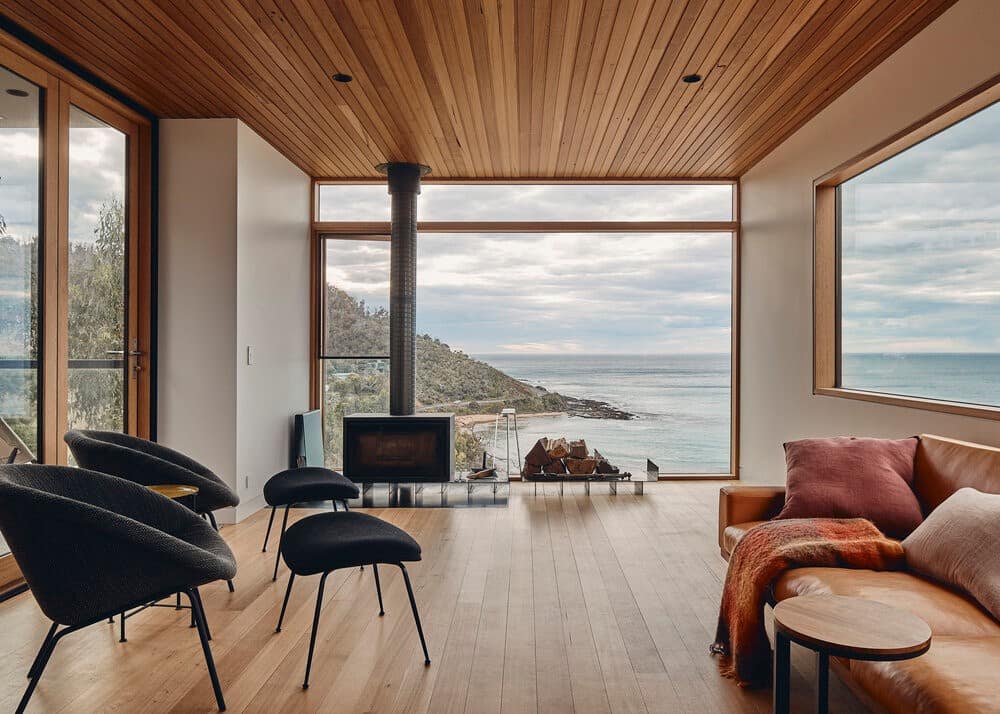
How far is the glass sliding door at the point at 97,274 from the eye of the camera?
12.9 ft

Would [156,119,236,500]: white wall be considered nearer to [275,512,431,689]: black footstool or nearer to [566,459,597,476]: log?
[275,512,431,689]: black footstool

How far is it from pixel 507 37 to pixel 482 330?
3751 millimetres

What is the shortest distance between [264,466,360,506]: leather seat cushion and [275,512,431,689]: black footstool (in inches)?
30.1

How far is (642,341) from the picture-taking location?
Answer: 705 centimetres

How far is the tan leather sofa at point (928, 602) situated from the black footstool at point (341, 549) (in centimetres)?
135

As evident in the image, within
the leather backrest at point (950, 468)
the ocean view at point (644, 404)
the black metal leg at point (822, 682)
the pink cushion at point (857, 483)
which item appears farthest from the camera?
the ocean view at point (644, 404)

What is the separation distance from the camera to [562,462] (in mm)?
5797

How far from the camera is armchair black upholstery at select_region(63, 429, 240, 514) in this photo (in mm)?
2971

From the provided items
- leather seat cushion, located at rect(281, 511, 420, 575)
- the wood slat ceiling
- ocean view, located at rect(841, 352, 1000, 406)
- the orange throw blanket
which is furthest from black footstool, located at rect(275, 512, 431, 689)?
ocean view, located at rect(841, 352, 1000, 406)

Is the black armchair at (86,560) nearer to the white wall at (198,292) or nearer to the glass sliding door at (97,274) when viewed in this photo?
the glass sliding door at (97,274)

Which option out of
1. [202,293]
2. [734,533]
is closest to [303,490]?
[202,293]

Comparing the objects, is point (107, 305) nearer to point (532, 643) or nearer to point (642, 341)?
point (532, 643)

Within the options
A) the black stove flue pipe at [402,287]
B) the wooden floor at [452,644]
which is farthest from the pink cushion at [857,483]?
the black stove flue pipe at [402,287]

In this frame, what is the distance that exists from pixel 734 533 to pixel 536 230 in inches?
154
